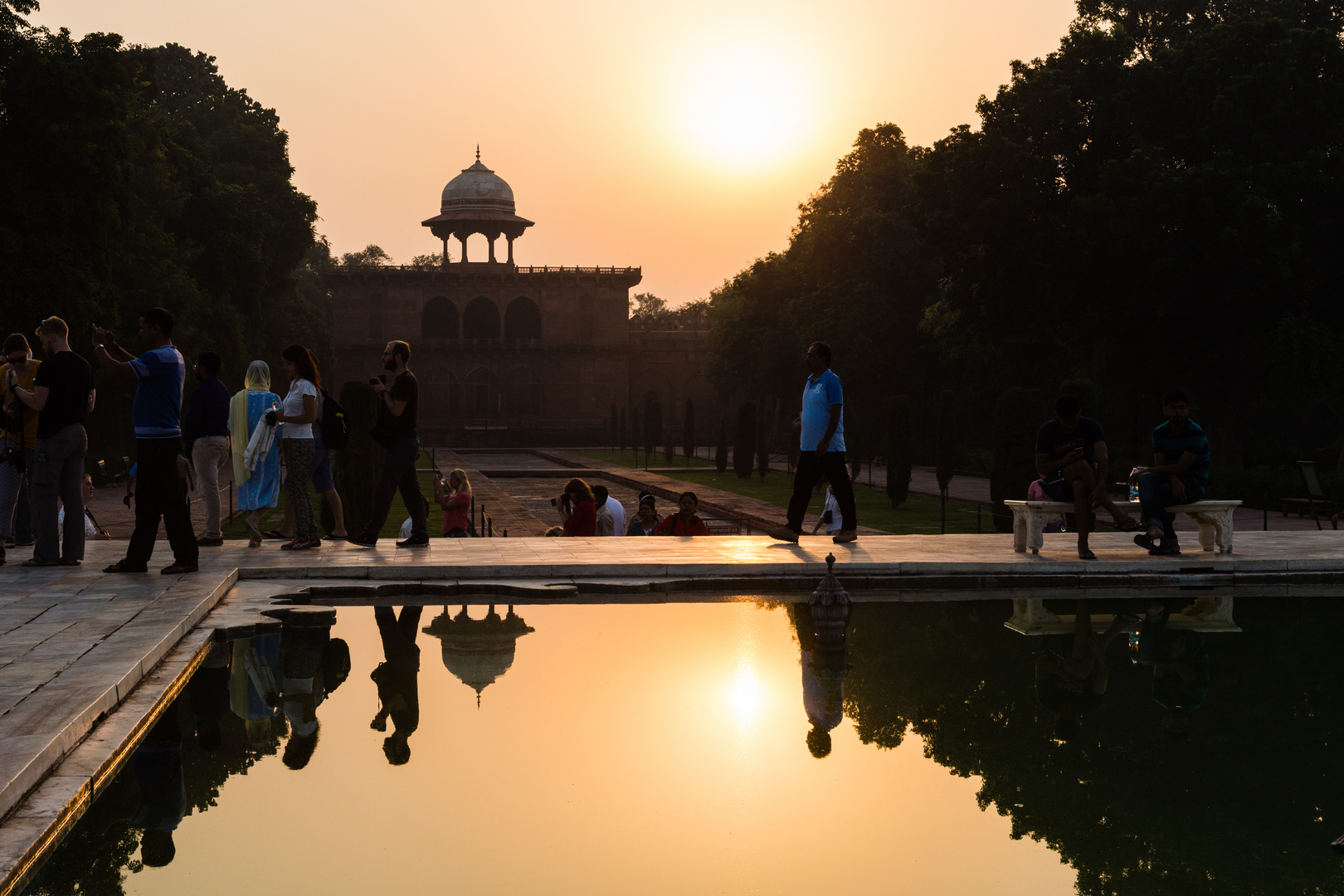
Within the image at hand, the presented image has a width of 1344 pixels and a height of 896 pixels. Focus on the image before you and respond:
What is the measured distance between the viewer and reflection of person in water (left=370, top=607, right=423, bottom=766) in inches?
174

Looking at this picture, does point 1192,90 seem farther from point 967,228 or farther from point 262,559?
point 262,559

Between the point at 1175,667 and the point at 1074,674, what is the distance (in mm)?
514

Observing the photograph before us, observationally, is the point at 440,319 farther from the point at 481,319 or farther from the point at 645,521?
the point at 645,521

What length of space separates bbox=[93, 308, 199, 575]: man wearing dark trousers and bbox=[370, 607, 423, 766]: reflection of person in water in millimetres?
1320

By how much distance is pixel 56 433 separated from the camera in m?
7.31

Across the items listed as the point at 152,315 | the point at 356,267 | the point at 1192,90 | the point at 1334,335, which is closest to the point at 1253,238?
the point at 1334,335

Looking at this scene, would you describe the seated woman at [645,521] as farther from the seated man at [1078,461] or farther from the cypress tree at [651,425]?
the cypress tree at [651,425]

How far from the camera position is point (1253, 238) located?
20156mm

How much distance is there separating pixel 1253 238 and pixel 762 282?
23.1 metres

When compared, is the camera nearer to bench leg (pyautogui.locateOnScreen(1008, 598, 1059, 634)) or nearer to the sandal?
the sandal

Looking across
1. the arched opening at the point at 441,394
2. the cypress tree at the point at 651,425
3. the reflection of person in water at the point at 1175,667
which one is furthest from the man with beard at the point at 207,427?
the arched opening at the point at 441,394

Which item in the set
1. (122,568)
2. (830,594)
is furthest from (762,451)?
(830,594)

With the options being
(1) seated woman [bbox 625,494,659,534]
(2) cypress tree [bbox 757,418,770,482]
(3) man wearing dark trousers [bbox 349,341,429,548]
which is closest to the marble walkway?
(3) man wearing dark trousers [bbox 349,341,429,548]

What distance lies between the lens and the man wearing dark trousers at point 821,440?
26.9ft
